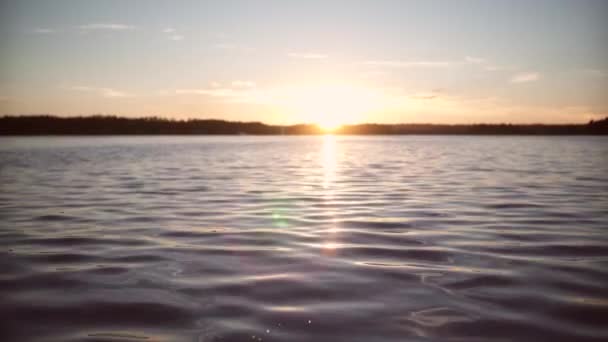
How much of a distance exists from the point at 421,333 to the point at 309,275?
1755mm

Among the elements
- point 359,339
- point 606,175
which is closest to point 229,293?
point 359,339

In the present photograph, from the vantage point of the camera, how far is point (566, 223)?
A: 779cm

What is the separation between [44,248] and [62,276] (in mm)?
1723

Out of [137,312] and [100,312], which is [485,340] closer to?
[137,312]

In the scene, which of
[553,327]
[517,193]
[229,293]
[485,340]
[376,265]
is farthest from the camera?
[517,193]

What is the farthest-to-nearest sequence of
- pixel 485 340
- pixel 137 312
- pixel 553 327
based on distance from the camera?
1. pixel 137 312
2. pixel 553 327
3. pixel 485 340

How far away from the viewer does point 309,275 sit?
4809 mm

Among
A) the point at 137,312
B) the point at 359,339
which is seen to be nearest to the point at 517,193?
the point at 359,339

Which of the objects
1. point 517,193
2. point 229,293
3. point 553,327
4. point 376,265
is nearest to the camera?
point 553,327

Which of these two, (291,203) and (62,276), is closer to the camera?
(62,276)

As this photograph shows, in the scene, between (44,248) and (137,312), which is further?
(44,248)

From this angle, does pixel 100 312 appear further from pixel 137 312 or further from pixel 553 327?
pixel 553 327

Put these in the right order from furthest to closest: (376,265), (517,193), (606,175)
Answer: (606,175), (517,193), (376,265)

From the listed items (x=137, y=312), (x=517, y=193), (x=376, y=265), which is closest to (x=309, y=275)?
(x=376, y=265)
